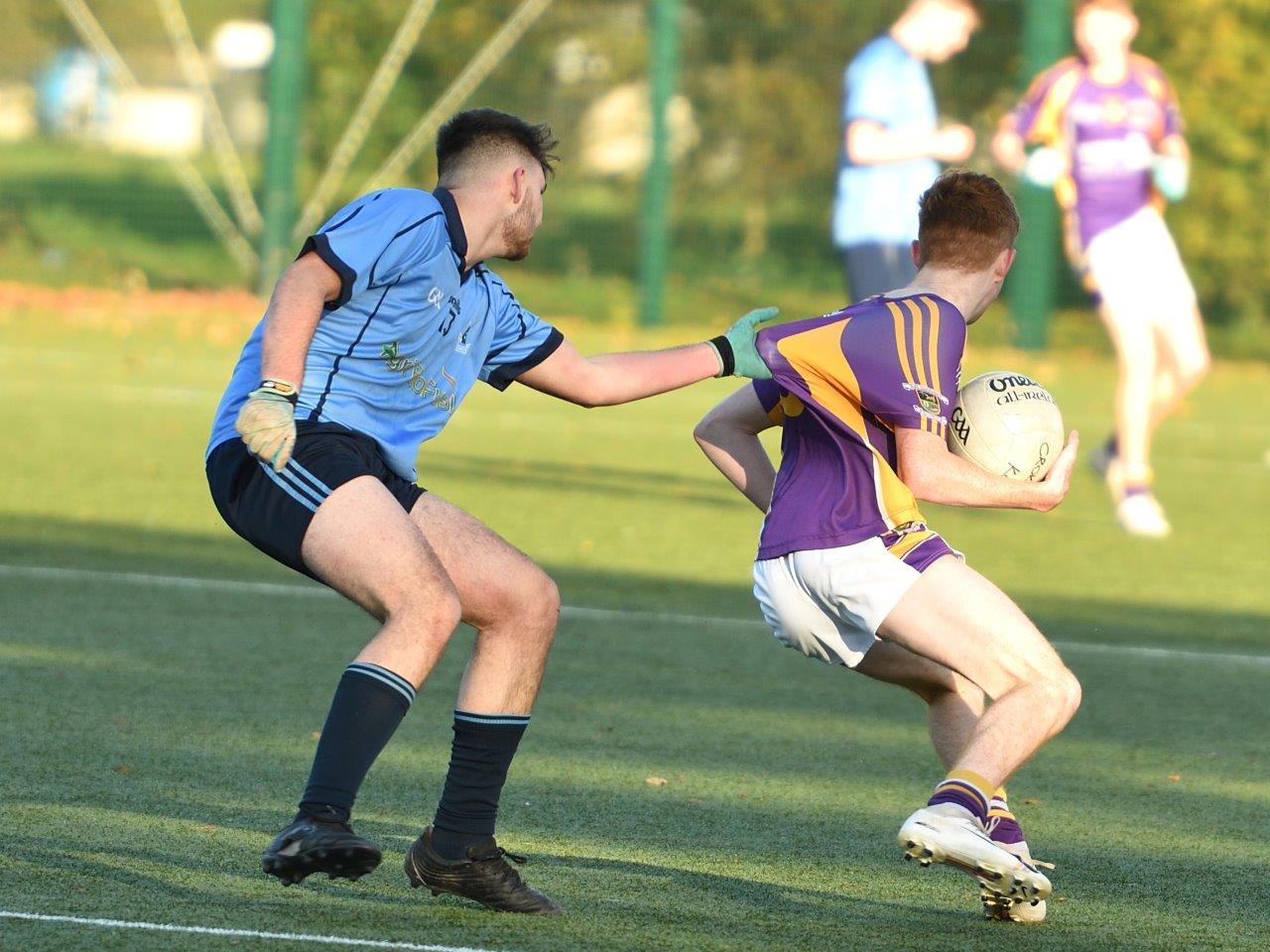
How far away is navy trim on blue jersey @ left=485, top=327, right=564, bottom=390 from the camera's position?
5.16m

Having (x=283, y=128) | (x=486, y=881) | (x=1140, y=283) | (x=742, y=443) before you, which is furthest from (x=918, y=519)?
(x=283, y=128)

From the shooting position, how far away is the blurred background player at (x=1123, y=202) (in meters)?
11.6

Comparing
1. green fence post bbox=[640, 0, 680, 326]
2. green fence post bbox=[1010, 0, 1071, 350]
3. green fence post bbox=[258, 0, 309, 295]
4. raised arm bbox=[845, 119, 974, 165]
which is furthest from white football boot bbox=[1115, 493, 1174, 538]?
green fence post bbox=[258, 0, 309, 295]

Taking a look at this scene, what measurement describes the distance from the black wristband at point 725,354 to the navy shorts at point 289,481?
82cm

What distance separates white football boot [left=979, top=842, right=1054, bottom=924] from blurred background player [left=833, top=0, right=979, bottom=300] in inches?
248

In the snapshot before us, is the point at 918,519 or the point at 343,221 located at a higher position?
the point at 343,221

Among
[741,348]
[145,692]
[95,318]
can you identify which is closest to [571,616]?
[145,692]

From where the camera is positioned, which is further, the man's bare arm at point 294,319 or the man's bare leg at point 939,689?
the man's bare leg at point 939,689

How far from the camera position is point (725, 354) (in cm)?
500

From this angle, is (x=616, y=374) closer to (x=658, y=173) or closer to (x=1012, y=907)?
(x=1012, y=907)

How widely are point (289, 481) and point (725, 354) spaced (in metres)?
1.06

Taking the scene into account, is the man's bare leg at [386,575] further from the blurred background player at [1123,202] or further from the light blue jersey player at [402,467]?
the blurred background player at [1123,202]

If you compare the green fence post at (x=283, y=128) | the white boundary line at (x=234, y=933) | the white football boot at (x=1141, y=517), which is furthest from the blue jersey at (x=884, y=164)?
the green fence post at (x=283, y=128)

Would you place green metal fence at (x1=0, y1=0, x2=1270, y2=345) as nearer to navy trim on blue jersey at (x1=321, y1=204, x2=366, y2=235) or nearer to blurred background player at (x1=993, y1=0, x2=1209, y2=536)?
blurred background player at (x1=993, y1=0, x2=1209, y2=536)
